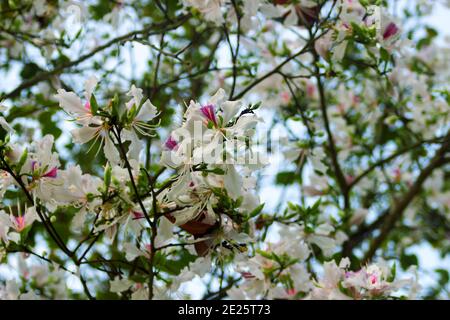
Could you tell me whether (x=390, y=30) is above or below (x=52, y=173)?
above

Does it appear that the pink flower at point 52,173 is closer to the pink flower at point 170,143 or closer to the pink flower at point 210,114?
the pink flower at point 170,143

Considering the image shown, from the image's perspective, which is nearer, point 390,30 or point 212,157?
point 212,157

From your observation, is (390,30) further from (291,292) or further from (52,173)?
(52,173)

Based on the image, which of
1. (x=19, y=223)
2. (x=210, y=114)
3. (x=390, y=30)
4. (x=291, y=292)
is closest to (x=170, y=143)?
(x=210, y=114)

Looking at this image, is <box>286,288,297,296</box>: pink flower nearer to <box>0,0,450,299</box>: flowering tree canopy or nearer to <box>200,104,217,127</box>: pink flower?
<box>0,0,450,299</box>: flowering tree canopy

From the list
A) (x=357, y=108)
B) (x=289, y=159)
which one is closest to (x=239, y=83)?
(x=289, y=159)

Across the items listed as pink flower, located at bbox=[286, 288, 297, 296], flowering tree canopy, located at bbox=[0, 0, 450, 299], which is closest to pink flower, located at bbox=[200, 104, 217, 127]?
flowering tree canopy, located at bbox=[0, 0, 450, 299]

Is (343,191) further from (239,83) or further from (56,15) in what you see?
(56,15)

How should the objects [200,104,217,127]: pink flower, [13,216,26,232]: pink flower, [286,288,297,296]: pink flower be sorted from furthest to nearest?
[286,288,297,296]: pink flower → [13,216,26,232]: pink flower → [200,104,217,127]: pink flower

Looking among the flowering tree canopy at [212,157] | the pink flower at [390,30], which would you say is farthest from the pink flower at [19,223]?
the pink flower at [390,30]

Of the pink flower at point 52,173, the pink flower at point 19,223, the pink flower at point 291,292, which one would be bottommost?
the pink flower at point 291,292

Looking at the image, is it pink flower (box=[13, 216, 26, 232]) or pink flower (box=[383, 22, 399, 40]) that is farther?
pink flower (box=[383, 22, 399, 40])
